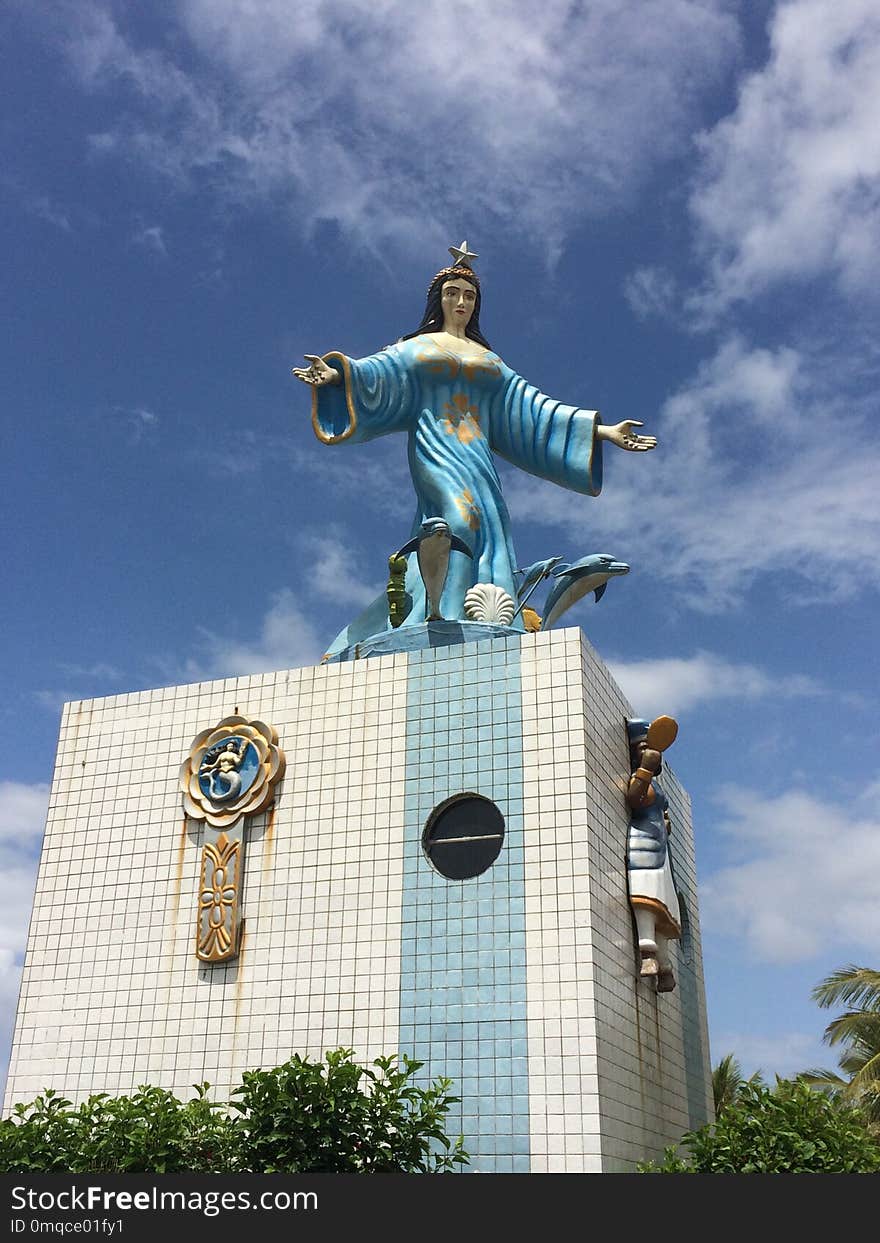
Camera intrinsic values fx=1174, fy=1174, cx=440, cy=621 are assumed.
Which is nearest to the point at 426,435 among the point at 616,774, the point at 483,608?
the point at 483,608

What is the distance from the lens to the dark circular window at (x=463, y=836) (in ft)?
40.0

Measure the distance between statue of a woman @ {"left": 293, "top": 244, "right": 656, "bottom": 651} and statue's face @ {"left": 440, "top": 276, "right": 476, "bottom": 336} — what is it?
0.05 ft

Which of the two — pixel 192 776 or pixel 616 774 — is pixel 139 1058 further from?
pixel 616 774

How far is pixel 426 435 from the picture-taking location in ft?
53.5

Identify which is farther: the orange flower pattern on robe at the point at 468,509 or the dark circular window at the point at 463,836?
the orange flower pattern on robe at the point at 468,509

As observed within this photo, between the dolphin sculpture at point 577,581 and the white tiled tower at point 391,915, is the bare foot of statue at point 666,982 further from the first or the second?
the dolphin sculpture at point 577,581

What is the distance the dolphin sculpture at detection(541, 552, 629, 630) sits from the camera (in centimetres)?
1477

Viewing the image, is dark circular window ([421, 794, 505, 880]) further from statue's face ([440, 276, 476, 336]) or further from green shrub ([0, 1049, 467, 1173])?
statue's face ([440, 276, 476, 336])

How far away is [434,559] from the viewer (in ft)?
46.3

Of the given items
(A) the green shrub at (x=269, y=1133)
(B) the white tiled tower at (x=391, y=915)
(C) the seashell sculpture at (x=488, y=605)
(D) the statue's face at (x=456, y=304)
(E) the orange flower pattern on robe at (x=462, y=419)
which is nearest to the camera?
(A) the green shrub at (x=269, y=1133)

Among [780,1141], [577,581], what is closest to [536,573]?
[577,581]

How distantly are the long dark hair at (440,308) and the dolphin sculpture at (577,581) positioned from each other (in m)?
4.34

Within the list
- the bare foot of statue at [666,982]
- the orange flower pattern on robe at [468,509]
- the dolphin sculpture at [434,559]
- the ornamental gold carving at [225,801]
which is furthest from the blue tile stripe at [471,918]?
the orange flower pattern on robe at [468,509]

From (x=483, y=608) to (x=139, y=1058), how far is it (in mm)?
6515
